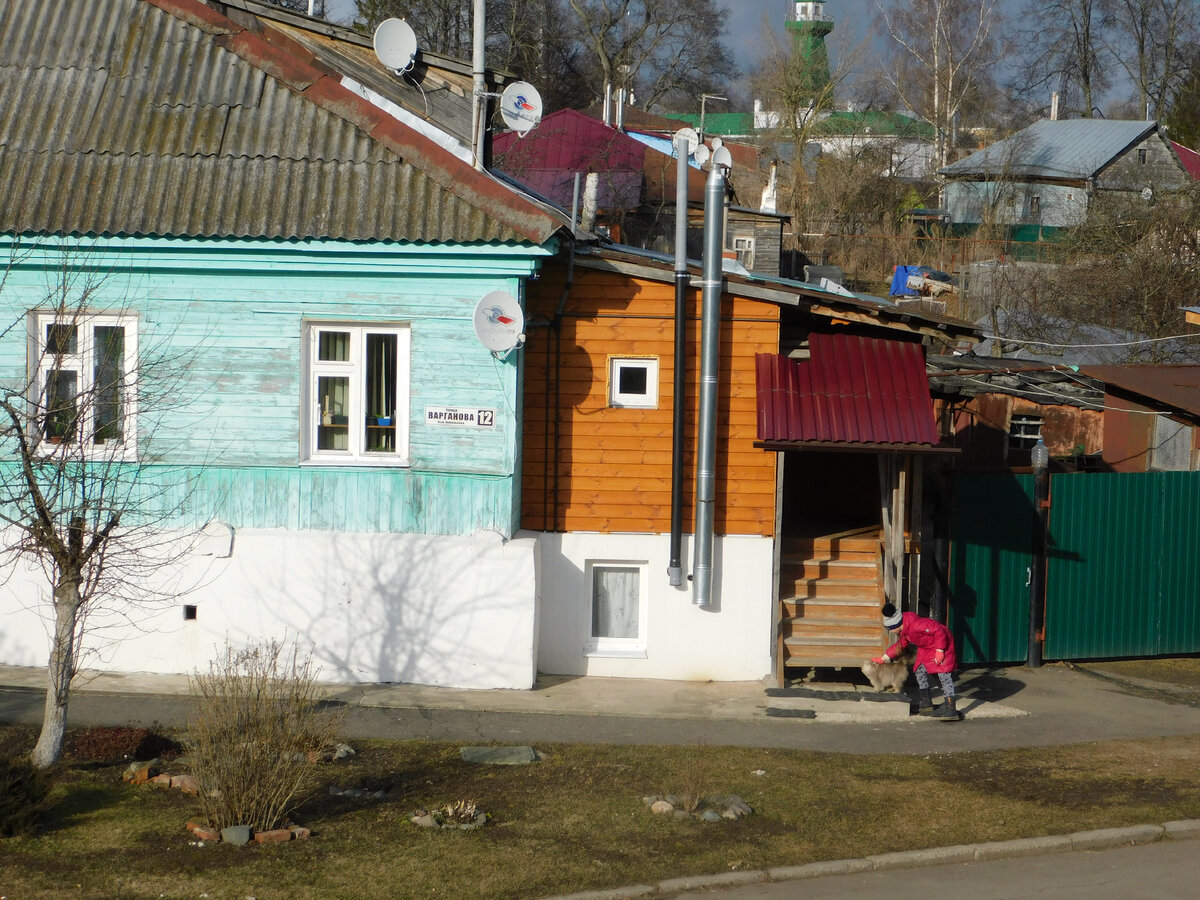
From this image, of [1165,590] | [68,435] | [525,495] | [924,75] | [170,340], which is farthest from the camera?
[924,75]

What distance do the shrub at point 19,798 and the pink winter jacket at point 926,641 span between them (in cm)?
752

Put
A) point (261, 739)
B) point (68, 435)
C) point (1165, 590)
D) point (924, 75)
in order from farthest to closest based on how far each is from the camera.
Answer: point (924, 75)
point (1165, 590)
point (68, 435)
point (261, 739)

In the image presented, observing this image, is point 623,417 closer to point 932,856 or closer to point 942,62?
point 932,856

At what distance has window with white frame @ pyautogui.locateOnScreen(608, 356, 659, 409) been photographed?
40.3ft

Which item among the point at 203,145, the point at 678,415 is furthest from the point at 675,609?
the point at 203,145

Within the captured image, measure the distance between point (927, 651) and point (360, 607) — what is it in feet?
18.0

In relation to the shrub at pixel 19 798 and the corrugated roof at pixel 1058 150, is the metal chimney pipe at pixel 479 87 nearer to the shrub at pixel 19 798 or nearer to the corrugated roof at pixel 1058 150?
the shrub at pixel 19 798

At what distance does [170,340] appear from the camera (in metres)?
11.4

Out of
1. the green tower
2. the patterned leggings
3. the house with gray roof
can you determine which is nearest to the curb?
the patterned leggings

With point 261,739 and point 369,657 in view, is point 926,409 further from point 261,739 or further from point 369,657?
point 261,739

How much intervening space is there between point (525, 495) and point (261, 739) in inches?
207

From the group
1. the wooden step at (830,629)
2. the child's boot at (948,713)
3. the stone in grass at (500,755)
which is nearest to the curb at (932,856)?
the stone in grass at (500,755)

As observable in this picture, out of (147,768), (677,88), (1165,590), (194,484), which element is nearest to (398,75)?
(194,484)

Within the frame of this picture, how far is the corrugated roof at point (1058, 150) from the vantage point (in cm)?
4884
